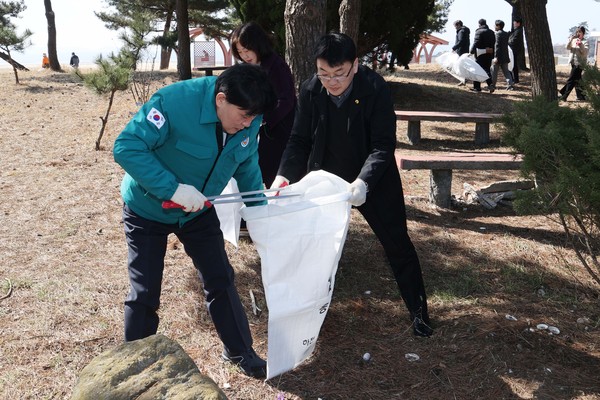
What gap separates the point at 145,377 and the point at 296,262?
944mm

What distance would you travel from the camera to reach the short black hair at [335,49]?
9.02 ft

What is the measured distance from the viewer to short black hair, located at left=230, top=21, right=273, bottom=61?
152 inches

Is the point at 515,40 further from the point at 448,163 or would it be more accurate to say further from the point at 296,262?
the point at 296,262

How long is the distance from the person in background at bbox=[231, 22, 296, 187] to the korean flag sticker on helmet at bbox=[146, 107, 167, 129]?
1.39 m

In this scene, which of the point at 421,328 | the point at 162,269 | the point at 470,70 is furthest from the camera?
the point at 470,70

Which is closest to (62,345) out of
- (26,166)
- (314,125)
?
(314,125)

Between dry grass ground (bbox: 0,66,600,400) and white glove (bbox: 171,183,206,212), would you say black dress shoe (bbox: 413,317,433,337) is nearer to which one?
dry grass ground (bbox: 0,66,600,400)

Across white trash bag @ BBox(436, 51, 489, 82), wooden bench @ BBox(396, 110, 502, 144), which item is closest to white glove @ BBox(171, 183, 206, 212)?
wooden bench @ BBox(396, 110, 502, 144)

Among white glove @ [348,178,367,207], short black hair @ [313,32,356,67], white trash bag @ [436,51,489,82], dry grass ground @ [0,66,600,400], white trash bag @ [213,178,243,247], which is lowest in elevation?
dry grass ground @ [0,66,600,400]

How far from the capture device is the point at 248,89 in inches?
90.4

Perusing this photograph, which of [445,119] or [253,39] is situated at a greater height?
[253,39]

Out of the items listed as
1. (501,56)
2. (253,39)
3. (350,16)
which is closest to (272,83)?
(253,39)

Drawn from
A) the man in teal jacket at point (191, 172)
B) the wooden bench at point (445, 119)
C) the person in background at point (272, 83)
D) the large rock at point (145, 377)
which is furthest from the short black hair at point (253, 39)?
the wooden bench at point (445, 119)

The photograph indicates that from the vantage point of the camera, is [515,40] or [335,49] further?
[515,40]
